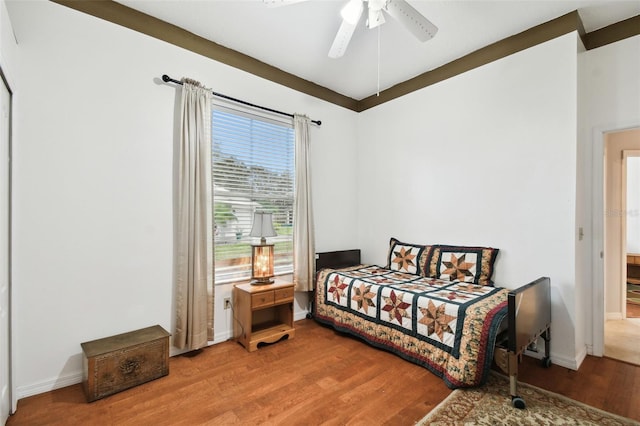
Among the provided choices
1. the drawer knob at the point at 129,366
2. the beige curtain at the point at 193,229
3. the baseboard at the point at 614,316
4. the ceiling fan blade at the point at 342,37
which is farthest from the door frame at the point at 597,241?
the drawer knob at the point at 129,366

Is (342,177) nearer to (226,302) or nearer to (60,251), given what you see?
(226,302)

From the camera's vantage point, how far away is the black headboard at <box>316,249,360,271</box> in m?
3.67

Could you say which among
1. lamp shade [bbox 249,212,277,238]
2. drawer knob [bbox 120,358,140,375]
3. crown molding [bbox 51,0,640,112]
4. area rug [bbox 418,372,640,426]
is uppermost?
crown molding [bbox 51,0,640,112]

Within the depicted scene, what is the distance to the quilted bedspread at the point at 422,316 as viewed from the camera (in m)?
2.07

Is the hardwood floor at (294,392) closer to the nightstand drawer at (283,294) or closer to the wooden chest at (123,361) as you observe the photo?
the wooden chest at (123,361)

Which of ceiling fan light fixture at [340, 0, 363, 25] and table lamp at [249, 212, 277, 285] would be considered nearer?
ceiling fan light fixture at [340, 0, 363, 25]

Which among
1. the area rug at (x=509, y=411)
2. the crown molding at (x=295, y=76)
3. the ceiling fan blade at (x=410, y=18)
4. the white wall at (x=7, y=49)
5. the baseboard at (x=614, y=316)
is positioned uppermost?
the crown molding at (x=295, y=76)

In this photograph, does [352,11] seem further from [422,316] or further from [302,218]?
[422,316]

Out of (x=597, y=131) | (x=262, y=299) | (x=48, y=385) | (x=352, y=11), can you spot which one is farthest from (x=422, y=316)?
(x=48, y=385)

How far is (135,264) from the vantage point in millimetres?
2441

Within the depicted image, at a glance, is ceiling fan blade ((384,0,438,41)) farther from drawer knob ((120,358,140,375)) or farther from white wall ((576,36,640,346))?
drawer knob ((120,358,140,375))

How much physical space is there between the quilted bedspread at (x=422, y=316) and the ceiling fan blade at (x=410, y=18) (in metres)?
1.97

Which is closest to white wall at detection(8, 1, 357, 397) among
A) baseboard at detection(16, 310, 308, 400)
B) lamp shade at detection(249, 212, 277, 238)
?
baseboard at detection(16, 310, 308, 400)

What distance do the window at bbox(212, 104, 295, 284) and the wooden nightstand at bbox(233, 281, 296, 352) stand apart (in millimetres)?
313
